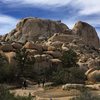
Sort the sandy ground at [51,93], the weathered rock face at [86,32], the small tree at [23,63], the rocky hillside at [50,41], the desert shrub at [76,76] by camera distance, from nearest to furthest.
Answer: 1. the sandy ground at [51,93]
2. the desert shrub at [76,76]
3. the small tree at [23,63]
4. the rocky hillside at [50,41]
5. the weathered rock face at [86,32]

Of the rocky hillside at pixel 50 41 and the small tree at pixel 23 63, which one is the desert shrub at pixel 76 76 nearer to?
the rocky hillside at pixel 50 41

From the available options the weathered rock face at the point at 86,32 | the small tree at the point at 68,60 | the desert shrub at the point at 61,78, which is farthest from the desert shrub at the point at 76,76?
the weathered rock face at the point at 86,32

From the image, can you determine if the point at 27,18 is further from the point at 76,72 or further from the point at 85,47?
the point at 76,72

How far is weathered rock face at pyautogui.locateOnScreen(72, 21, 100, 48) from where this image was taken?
122 metres

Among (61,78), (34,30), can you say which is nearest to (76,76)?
(61,78)

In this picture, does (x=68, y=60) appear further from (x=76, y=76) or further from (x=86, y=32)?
(x=86, y=32)

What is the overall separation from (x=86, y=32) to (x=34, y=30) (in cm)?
1875

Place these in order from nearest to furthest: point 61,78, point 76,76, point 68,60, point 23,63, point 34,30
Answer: point 61,78
point 76,76
point 23,63
point 68,60
point 34,30

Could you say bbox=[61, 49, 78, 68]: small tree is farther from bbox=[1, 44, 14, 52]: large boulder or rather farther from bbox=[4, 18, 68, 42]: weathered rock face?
bbox=[4, 18, 68, 42]: weathered rock face

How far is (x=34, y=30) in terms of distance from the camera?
113625mm

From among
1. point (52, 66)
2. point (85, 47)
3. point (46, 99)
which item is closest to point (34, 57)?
point (52, 66)

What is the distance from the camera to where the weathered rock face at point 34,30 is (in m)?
113

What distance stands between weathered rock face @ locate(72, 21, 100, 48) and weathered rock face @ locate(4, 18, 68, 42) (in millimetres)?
5337

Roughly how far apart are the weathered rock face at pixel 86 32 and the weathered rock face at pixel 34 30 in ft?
17.5
